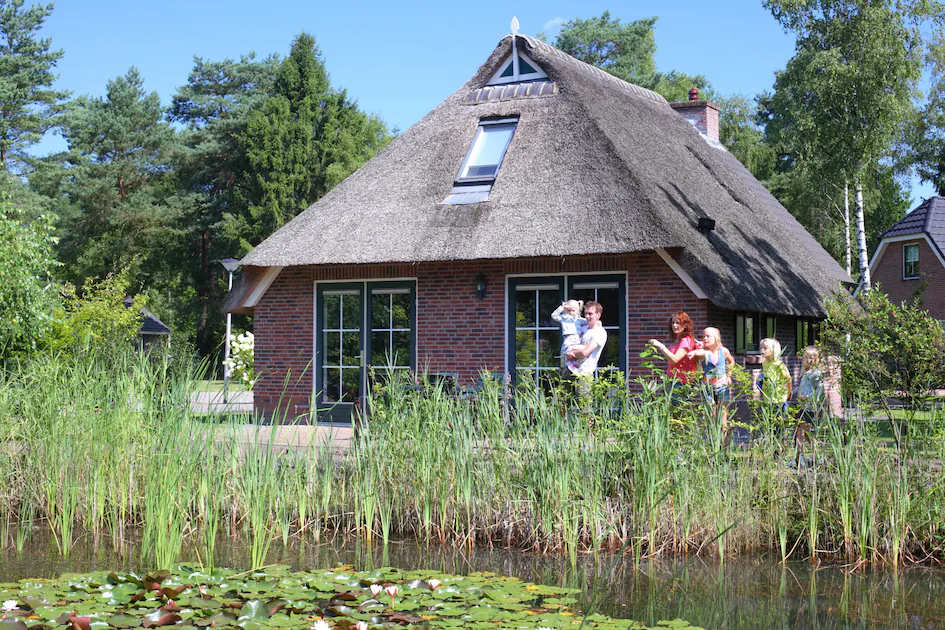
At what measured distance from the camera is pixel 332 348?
13.5 metres

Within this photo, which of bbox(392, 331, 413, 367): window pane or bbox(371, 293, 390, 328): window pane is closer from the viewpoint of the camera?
bbox(392, 331, 413, 367): window pane

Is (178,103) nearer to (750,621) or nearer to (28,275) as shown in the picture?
(28,275)

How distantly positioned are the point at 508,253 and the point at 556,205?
37.8 inches

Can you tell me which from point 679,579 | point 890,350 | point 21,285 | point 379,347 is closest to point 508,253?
point 379,347

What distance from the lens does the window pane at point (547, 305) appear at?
1225 cm

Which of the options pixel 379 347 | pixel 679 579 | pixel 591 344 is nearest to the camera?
pixel 679 579

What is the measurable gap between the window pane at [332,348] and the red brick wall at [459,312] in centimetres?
22

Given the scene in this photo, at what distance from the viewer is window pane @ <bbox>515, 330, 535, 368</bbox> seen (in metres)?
12.3

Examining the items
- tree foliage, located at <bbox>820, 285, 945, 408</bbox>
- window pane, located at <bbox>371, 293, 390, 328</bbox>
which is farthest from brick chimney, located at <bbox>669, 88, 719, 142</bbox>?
tree foliage, located at <bbox>820, 285, 945, 408</bbox>

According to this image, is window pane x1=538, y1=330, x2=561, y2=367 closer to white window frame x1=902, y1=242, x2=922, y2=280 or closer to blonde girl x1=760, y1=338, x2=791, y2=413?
blonde girl x1=760, y1=338, x2=791, y2=413

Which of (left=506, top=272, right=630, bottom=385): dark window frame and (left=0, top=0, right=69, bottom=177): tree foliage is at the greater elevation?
(left=0, top=0, right=69, bottom=177): tree foliage

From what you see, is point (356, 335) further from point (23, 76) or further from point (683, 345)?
point (23, 76)

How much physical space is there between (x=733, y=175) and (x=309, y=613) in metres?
15.8

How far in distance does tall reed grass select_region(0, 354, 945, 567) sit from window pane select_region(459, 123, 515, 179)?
7313 mm
